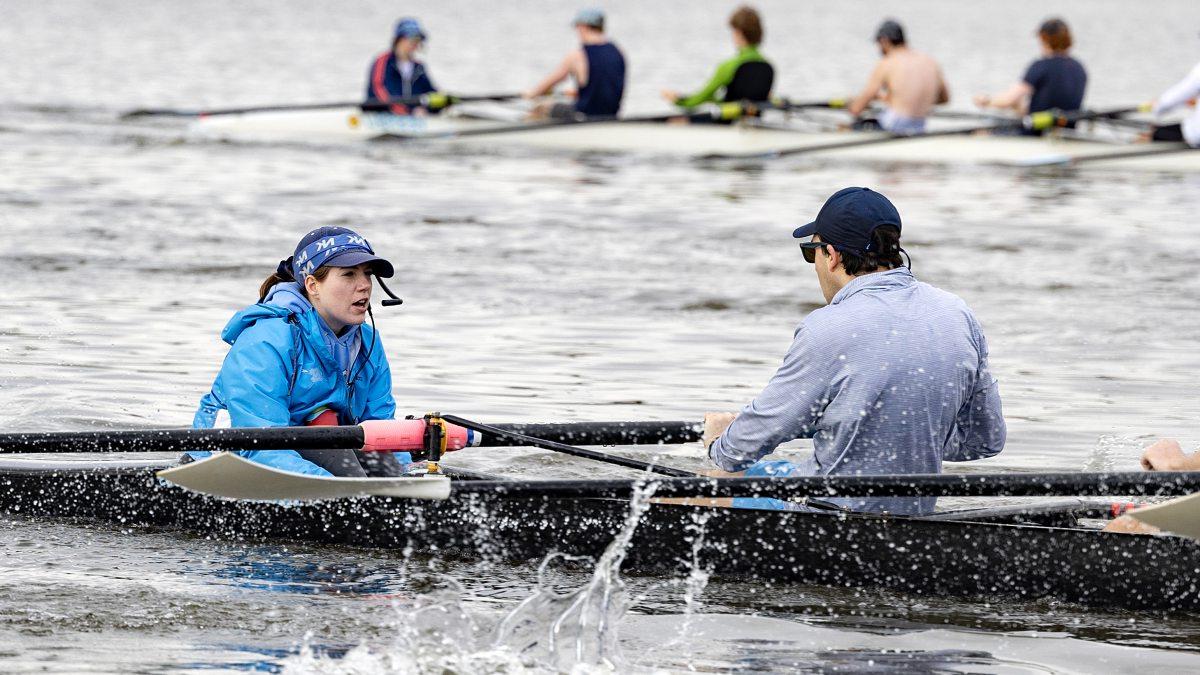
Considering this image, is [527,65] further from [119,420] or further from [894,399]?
[894,399]

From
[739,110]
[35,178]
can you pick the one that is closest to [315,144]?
[35,178]

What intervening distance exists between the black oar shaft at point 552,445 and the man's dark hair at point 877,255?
1.06 m

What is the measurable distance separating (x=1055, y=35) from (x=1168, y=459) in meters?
14.6

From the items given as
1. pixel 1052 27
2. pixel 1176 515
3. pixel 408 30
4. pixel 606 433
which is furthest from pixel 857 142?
pixel 1176 515

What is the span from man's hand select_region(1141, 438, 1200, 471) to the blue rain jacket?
111 inches

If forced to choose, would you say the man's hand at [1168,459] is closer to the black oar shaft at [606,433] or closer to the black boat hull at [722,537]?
the black boat hull at [722,537]

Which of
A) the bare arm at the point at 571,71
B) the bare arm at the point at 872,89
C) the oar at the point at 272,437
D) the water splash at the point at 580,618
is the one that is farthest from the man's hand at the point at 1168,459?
the bare arm at the point at 571,71

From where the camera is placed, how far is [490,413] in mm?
9336

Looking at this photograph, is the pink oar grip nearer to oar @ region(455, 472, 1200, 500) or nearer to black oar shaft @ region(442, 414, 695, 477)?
black oar shaft @ region(442, 414, 695, 477)

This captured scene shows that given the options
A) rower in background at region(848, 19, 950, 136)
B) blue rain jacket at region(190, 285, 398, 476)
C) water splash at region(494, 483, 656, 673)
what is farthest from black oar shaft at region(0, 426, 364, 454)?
rower in background at region(848, 19, 950, 136)

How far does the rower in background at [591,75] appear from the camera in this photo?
2081cm

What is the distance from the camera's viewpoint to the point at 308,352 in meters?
6.48

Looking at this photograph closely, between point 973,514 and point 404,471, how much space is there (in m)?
2.14

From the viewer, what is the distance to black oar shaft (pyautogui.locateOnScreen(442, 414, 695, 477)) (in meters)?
6.45
